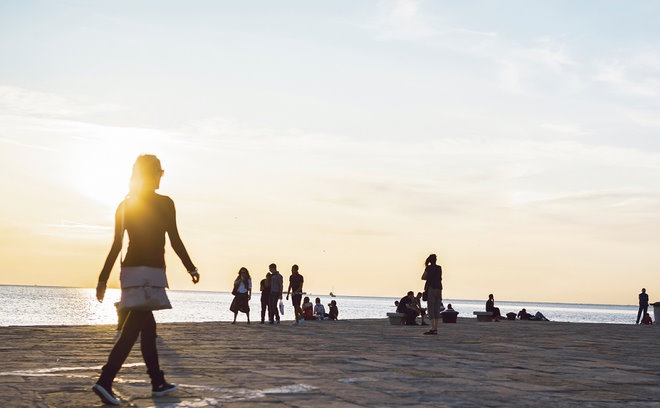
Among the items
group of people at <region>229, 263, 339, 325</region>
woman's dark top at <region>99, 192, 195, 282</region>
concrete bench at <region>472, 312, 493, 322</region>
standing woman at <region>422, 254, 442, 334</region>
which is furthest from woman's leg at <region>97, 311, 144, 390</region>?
concrete bench at <region>472, 312, 493, 322</region>

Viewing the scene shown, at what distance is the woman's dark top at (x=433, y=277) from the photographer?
20734 millimetres

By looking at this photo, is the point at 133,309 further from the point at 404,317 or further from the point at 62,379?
the point at 404,317

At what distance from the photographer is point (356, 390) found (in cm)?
802

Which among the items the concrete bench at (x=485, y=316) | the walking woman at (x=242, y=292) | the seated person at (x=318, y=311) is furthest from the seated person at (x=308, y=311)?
the walking woman at (x=242, y=292)

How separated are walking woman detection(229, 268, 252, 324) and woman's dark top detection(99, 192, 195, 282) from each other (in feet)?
59.1

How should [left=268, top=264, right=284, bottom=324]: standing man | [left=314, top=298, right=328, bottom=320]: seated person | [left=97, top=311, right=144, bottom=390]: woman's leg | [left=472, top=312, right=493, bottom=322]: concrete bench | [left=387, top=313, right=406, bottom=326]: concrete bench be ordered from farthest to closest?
1. [left=472, top=312, right=493, bottom=322]: concrete bench
2. [left=314, top=298, right=328, bottom=320]: seated person
3. [left=387, top=313, right=406, bottom=326]: concrete bench
4. [left=268, top=264, right=284, bottom=324]: standing man
5. [left=97, top=311, right=144, bottom=390]: woman's leg

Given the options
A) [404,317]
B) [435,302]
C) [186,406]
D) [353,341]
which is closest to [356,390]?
[186,406]

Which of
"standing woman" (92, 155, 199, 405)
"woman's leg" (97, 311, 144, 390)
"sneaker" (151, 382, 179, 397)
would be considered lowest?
"sneaker" (151, 382, 179, 397)

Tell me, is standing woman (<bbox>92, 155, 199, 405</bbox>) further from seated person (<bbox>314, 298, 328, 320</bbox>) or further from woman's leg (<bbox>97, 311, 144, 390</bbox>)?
seated person (<bbox>314, 298, 328, 320</bbox>)

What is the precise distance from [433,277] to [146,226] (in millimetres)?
14116

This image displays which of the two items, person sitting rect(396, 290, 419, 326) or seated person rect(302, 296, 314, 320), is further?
seated person rect(302, 296, 314, 320)

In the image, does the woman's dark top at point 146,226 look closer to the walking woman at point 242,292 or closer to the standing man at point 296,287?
the walking woman at point 242,292

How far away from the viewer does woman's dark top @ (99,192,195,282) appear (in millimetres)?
7285

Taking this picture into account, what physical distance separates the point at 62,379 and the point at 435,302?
13.2m
